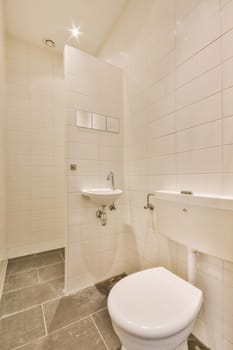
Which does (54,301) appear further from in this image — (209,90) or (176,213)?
(209,90)

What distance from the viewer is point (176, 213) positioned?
3.47 ft

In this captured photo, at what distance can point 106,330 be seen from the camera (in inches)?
45.8

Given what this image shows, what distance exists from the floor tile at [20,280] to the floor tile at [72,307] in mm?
425

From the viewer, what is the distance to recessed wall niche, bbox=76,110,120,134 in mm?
1610

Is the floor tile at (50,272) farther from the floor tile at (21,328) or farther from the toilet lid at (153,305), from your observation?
the toilet lid at (153,305)

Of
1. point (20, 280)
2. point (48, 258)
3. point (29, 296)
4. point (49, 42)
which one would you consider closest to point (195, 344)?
point (29, 296)

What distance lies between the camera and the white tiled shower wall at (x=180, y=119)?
3.07 ft

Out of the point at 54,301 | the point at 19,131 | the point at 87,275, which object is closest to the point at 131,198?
the point at 87,275

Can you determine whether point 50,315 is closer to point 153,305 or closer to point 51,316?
point 51,316

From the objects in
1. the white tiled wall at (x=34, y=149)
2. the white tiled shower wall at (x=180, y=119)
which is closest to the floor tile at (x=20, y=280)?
the white tiled wall at (x=34, y=149)

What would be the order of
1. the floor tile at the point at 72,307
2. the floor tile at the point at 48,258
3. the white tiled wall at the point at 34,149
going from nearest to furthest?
1. the floor tile at the point at 72,307
2. the floor tile at the point at 48,258
3. the white tiled wall at the point at 34,149

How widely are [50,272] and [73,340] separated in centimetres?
91

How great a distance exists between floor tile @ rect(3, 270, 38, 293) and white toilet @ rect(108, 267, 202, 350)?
127 cm

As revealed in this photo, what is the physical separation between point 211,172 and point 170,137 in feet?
1.40
